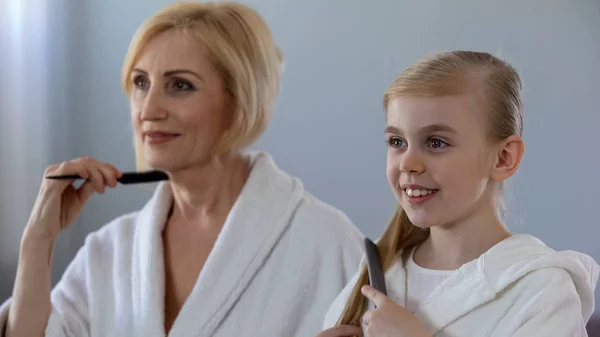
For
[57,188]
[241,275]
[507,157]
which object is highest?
[507,157]

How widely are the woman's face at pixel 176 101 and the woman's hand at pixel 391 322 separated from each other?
0.46 meters

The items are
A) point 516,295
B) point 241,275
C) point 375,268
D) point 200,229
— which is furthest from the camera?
point 200,229

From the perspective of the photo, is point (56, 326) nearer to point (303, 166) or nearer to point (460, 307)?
point (303, 166)

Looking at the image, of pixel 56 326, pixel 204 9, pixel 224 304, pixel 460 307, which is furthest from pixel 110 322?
pixel 460 307

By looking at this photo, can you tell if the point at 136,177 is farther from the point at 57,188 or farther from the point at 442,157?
the point at 442,157

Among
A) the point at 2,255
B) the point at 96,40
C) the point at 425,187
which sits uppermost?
the point at 96,40

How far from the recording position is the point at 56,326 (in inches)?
44.3

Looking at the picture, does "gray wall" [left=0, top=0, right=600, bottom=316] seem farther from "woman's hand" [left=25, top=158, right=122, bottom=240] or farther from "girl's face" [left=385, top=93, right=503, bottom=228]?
"woman's hand" [left=25, top=158, right=122, bottom=240]

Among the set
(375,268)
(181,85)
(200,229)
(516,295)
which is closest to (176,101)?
(181,85)

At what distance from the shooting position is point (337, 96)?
1185 millimetres

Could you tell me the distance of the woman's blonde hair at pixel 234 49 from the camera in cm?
114

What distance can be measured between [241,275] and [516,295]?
466 millimetres

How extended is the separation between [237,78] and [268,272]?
0.95 ft

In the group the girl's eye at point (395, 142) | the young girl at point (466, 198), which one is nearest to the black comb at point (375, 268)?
the young girl at point (466, 198)
